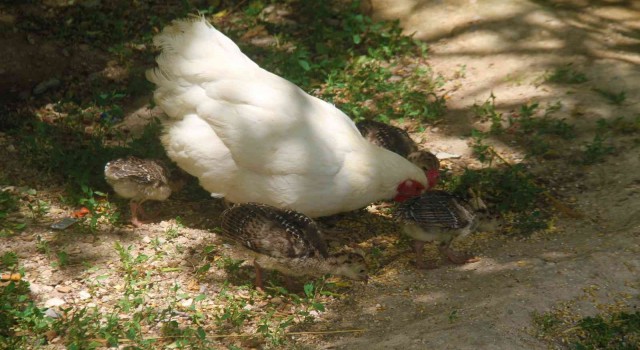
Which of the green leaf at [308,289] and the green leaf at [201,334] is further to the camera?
the green leaf at [308,289]

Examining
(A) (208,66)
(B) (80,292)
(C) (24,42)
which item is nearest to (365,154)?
(A) (208,66)

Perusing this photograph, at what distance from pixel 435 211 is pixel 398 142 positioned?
133cm

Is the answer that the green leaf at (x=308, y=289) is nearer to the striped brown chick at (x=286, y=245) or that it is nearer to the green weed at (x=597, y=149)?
the striped brown chick at (x=286, y=245)

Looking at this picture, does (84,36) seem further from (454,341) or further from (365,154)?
(454,341)

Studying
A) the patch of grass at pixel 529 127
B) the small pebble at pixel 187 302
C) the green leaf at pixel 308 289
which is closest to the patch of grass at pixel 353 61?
the patch of grass at pixel 529 127

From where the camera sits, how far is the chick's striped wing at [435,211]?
18.1 feet

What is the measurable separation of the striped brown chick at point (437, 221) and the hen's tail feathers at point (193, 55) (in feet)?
6.28

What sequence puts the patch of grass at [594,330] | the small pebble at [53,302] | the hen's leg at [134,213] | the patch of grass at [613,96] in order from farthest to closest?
the patch of grass at [613,96] → the hen's leg at [134,213] → the small pebble at [53,302] → the patch of grass at [594,330]

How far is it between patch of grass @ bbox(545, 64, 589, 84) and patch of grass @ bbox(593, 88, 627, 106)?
0.26 m

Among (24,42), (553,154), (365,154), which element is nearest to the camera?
(365,154)

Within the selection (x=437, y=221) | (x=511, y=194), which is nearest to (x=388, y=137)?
(x=511, y=194)

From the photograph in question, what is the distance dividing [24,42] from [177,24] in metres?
2.87

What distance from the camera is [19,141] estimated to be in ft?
23.1

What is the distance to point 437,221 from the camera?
551 centimetres
